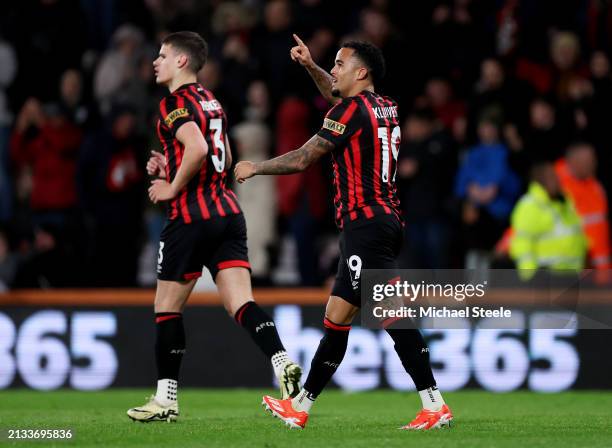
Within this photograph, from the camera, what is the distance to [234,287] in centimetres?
801

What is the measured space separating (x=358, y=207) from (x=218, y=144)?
1142mm

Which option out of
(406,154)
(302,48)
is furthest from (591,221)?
(302,48)

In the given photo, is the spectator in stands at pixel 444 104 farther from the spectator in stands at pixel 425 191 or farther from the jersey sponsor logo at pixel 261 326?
the jersey sponsor logo at pixel 261 326

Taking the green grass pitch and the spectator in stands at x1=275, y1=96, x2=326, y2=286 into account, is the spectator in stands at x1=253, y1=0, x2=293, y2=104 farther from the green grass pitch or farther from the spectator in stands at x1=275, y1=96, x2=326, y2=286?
the green grass pitch

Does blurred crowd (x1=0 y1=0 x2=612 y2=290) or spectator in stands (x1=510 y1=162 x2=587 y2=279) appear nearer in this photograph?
spectator in stands (x1=510 y1=162 x2=587 y2=279)

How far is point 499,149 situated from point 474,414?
4332 millimetres

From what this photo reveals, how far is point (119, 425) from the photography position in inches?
309

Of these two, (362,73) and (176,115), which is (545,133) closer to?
(362,73)

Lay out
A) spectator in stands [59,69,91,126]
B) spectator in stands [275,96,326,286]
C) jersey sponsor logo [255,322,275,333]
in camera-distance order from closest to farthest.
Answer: jersey sponsor logo [255,322,275,333] → spectator in stands [275,96,326,286] → spectator in stands [59,69,91,126]

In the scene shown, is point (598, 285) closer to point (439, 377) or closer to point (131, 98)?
point (439, 377)

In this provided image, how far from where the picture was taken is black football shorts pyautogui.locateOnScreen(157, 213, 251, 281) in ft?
26.1

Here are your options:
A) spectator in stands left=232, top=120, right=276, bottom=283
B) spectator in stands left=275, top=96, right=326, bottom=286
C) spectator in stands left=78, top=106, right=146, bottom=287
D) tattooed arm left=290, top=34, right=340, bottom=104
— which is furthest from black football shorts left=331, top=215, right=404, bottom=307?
spectator in stands left=78, top=106, right=146, bottom=287

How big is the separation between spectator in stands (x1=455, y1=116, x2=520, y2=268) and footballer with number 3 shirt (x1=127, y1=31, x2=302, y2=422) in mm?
4996

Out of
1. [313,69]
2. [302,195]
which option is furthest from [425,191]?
[313,69]
